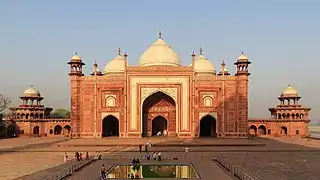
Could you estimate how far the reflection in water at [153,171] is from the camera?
47.0ft

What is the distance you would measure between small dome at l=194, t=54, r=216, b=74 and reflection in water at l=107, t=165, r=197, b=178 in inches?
1060

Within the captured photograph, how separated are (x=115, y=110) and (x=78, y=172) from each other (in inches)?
804

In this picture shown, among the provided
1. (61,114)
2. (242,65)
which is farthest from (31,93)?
(61,114)

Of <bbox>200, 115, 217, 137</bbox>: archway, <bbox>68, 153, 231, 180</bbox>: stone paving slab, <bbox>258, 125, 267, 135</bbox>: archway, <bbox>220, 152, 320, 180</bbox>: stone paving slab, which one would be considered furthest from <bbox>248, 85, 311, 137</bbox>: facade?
<bbox>68, 153, 231, 180</bbox>: stone paving slab

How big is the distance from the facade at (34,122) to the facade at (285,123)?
2129cm

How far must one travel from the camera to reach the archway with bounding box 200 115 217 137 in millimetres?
37500

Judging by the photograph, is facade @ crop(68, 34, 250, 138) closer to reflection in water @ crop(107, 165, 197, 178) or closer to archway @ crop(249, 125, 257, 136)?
archway @ crop(249, 125, 257, 136)

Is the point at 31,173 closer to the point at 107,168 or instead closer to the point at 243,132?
the point at 107,168

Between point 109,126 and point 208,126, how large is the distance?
33.9 feet

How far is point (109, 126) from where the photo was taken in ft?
130

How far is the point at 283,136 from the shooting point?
4125cm

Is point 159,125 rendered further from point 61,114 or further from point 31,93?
point 61,114

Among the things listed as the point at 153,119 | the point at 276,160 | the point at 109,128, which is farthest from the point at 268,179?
the point at 109,128

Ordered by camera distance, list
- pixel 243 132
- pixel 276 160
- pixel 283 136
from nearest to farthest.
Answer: pixel 276 160
pixel 243 132
pixel 283 136
